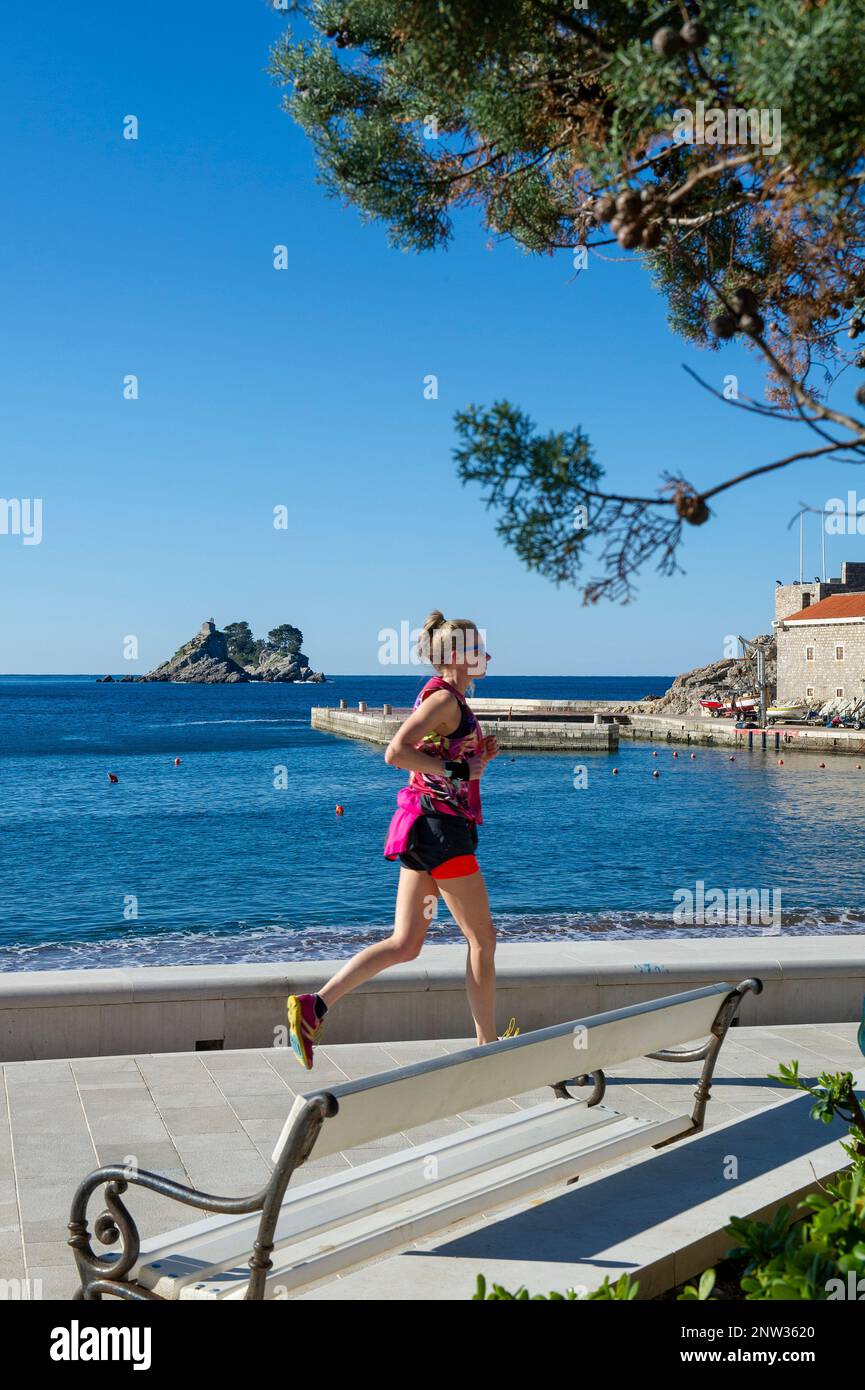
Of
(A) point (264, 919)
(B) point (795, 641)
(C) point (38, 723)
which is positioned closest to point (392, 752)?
(A) point (264, 919)

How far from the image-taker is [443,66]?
2.75 m

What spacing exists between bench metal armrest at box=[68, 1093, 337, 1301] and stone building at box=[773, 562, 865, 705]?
6460cm

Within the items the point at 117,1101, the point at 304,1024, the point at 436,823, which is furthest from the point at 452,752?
the point at 117,1101

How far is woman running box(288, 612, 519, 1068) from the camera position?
172 inches

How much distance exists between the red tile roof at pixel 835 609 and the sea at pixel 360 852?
39.7 feet

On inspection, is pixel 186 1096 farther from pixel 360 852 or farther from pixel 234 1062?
pixel 360 852

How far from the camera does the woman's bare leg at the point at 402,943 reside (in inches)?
174

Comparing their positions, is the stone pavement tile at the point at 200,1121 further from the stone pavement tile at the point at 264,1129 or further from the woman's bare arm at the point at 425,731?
the woman's bare arm at the point at 425,731

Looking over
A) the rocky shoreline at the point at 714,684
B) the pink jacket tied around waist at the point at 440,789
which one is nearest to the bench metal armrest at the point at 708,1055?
the pink jacket tied around waist at the point at 440,789

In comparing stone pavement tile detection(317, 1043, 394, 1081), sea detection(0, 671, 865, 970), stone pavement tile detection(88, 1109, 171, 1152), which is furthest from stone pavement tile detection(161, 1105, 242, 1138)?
sea detection(0, 671, 865, 970)

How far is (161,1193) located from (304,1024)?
1.63 m

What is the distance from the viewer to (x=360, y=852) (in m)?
27.6

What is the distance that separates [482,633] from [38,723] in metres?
104
